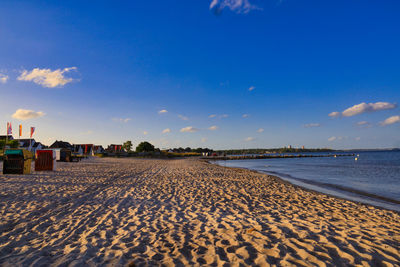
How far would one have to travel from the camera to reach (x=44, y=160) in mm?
17297

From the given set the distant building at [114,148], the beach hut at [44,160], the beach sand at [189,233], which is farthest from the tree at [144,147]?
the beach sand at [189,233]

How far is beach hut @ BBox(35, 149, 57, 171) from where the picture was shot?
56.1 feet

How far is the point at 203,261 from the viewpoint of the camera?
11.5ft

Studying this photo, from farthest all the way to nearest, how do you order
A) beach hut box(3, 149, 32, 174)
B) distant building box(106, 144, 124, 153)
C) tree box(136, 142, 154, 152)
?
distant building box(106, 144, 124, 153) → tree box(136, 142, 154, 152) → beach hut box(3, 149, 32, 174)

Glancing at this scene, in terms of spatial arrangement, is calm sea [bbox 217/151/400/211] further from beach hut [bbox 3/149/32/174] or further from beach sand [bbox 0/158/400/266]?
beach hut [bbox 3/149/32/174]

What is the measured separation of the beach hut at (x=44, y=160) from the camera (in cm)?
1709

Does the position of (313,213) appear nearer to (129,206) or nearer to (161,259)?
(161,259)

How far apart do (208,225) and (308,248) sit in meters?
2.24

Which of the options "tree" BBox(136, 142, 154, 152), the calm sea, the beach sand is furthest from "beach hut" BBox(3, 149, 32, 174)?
"tree" BBox(136, 142, 154, 152)

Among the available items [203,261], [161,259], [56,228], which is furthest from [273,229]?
[56,228]

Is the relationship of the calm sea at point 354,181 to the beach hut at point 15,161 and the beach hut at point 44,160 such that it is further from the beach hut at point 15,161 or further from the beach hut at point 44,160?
the beach hut at point 44,160

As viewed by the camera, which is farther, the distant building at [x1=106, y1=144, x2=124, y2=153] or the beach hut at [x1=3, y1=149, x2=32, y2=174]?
Answer: the distant building at [x1=106, y1=144, x2=124, y2=153]

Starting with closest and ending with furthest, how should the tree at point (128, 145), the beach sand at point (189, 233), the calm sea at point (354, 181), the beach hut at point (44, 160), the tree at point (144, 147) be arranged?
the beach sand at point (189, 233) → the calm sea at point (354, 181) → the beach hut at point (44, 160) → the tree at point (144, 147) → the tree at point (128, 145)

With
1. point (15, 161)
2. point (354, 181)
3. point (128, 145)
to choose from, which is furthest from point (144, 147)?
point (354, 181)
